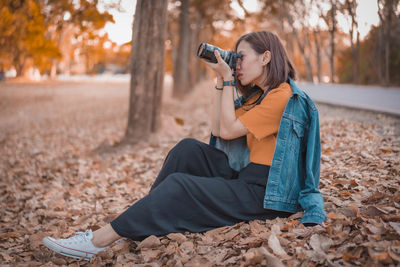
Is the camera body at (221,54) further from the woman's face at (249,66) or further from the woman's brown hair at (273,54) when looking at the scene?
the woman's brown hair at (273,54)

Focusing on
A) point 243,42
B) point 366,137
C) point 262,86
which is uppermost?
point 243,42

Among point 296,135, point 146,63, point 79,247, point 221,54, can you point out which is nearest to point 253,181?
point 296,135

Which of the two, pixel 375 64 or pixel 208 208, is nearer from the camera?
pixel 208 208

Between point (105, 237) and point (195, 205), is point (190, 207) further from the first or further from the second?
point (105, 237)

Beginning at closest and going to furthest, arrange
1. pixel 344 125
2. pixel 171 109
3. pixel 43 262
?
pixel 43 262 < pixel 344 125 < pixel 171 109

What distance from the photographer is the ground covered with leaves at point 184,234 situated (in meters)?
2.12

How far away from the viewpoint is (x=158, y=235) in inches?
92.1

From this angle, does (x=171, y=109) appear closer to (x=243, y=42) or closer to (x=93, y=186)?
(x=93, y=186)

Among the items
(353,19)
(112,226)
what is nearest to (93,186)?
(112,226)

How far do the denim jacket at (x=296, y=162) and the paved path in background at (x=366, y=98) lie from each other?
15.2ft

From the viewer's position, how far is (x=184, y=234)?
2520 millimetres

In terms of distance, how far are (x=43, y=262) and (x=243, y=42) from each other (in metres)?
2.28

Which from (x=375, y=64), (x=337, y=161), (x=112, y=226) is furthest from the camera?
(x=375, y=64)

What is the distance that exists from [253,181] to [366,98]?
311 inches
